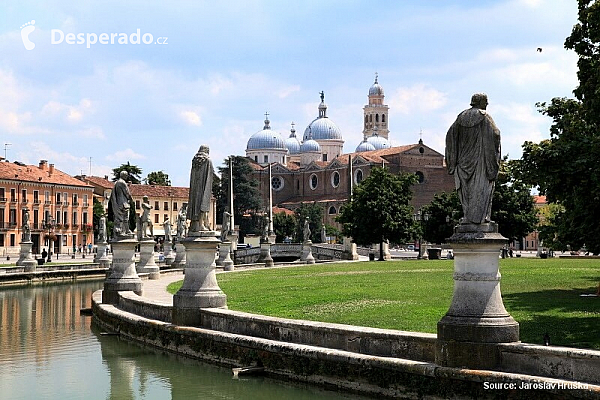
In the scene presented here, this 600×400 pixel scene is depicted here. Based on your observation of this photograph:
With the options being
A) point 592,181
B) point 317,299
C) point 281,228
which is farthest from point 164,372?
point 281,228

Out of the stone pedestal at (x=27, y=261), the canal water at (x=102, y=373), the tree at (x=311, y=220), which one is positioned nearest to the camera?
the canal water at (x=102, y=373)

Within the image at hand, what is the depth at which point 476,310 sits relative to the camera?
1161 cm

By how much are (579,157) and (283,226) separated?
353ft

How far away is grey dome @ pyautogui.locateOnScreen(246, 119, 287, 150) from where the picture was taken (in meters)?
160

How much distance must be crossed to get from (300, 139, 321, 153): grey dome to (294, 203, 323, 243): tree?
28185mm

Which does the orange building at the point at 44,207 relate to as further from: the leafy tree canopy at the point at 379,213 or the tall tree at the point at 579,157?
the tall tree at the point at 579,157

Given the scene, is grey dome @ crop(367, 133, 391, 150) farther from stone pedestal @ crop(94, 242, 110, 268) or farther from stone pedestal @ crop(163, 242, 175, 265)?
stone pedestal @ crop(163, 242, 175, 265)

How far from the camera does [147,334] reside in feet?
64.5

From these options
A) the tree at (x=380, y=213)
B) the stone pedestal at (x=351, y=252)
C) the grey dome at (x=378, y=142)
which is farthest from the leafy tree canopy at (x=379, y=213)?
the grey dome at (x=378, y=142)

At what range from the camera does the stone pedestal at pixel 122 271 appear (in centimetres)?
2548

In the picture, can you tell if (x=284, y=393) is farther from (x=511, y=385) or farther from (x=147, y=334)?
(x=147, y=334)

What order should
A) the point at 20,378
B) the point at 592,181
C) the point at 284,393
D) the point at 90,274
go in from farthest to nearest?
the point at 90,274 → the point at 592,181 → the point at 20,378 → the point at 284,393

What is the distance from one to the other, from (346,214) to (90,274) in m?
23.4

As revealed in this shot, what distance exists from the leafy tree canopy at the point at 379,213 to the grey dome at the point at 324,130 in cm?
10015
